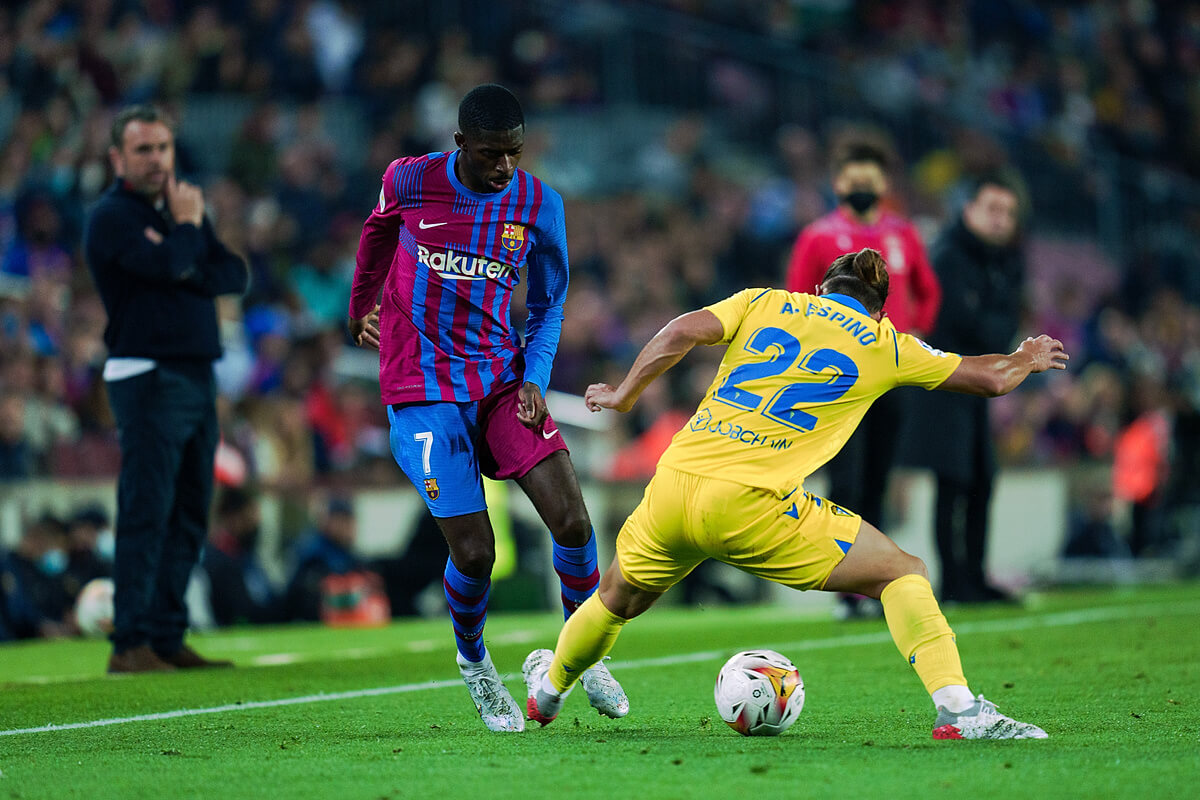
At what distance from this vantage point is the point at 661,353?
5.36 metres

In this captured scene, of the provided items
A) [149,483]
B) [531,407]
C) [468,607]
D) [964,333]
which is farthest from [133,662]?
[964,333]

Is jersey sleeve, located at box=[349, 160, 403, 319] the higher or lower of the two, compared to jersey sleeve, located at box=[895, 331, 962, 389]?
higher

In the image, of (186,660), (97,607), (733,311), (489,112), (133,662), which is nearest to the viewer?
(733,311)

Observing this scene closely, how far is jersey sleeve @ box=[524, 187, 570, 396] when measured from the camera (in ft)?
20.3

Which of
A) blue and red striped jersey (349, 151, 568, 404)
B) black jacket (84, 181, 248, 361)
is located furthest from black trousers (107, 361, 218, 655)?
blue and red striped jersey (349, 151, 568, 404)

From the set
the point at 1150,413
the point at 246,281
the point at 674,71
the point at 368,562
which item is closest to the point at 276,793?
the point at 246,281

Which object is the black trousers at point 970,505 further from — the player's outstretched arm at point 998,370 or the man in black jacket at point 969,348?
the player's outstretched arm at point 998,370

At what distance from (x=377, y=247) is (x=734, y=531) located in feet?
6.35

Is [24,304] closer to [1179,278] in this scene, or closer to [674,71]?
[674,71]

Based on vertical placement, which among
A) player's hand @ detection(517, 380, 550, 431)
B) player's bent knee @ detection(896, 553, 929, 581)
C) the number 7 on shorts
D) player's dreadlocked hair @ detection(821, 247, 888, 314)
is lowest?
player's bent knee @ detection(896, 553, 929, 581)

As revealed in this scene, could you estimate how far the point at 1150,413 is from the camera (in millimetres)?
17172

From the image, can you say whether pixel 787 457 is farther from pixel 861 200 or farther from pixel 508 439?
pixel 861 200

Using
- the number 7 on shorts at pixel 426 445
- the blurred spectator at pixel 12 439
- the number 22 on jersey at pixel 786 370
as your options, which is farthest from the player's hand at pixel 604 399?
the blurred spectator at pixel 12 439

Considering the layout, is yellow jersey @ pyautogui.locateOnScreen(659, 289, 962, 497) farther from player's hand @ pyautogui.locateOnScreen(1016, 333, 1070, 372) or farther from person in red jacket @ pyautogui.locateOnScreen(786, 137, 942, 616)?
person in red jacket @ pyautogui.locateOnScreen(786, 137, 942, 616)
